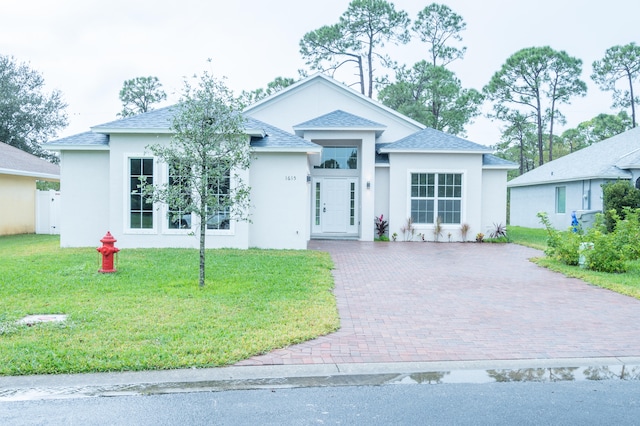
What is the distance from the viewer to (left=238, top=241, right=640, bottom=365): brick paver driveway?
213 inches

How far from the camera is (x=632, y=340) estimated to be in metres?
5.86

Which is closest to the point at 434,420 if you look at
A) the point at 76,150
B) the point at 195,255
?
the point at 195,255

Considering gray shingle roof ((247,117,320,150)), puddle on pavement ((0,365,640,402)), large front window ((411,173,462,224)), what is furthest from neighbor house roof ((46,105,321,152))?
puddle on pavement ((0,365,640,402))

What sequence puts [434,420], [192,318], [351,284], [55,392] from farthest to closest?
[351,284]
[192,318]
[55,392]
[434,420]

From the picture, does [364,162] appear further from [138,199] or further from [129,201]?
[129,201]

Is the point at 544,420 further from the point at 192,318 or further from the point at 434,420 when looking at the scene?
the point at 192,318

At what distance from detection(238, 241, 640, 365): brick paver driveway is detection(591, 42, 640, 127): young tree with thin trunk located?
28885 mm

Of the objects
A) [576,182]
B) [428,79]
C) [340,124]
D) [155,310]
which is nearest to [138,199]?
[340,124]

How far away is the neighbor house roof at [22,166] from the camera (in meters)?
18.4

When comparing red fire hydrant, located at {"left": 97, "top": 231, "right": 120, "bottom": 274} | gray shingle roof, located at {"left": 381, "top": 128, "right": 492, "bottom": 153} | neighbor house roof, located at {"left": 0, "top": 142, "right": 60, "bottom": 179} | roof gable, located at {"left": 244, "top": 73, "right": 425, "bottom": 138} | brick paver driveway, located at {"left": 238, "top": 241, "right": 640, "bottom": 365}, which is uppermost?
roof gable, located at {"left": 244, "top": 73, "right": 425, "bottom": 138}

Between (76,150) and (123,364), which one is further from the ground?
(76,150)

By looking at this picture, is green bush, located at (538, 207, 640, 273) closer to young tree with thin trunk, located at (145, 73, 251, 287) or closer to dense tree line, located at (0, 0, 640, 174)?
young tree with thin trunk, located at (145, 73, 251, 287)

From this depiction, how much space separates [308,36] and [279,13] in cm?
1247

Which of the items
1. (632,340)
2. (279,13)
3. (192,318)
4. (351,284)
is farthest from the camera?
(279,13)
